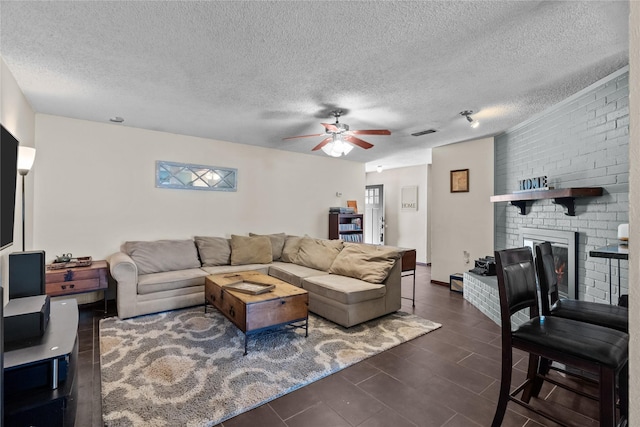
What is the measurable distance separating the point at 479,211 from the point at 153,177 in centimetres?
487

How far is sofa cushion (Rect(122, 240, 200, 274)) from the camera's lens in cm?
396

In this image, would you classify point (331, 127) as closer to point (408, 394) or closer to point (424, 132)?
point (424, 132)

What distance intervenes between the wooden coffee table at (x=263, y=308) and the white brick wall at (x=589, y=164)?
8.73 ft

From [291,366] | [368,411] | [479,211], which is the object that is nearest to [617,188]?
[479,211]

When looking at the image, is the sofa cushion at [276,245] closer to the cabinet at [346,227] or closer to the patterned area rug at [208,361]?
the cabinet at [346,227]

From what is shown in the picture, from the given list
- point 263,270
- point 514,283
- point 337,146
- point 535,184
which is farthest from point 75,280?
point 535,184

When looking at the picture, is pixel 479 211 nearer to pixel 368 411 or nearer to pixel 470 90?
pixel 470 90

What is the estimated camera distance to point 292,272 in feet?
13.5

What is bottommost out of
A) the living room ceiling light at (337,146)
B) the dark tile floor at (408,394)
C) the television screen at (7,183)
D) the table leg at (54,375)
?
the dark tile floor at (408,394)

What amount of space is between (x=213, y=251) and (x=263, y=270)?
78cm

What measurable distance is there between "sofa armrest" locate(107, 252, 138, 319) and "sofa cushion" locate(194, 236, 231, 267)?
3.45 ft

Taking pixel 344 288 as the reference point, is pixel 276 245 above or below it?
above

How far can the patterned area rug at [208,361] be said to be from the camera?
2.00 meters

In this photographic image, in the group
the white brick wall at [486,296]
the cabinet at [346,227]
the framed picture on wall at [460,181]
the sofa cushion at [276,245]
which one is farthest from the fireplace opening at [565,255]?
the sofa cushion at [276,245]
